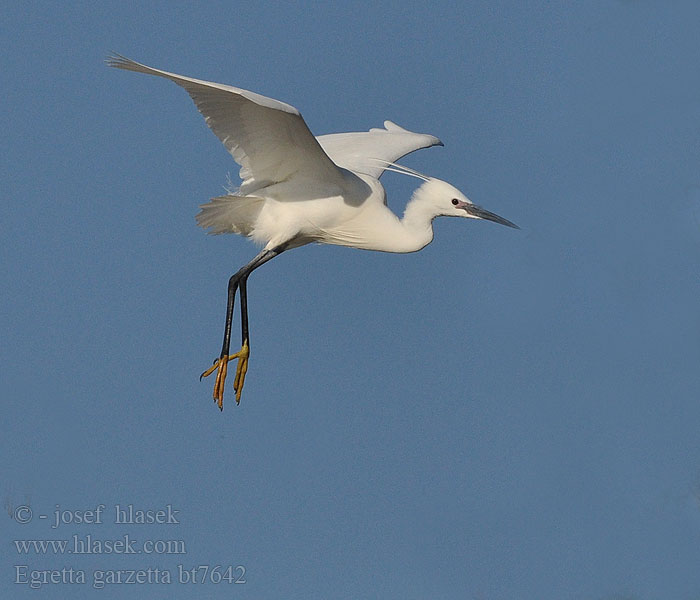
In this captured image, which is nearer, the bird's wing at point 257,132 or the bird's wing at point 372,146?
the bird's wing at point 257,132

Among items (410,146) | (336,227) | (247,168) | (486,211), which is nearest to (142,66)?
(247,168)

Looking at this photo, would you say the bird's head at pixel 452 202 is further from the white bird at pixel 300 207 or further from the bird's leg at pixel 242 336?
the bird's leg at pixel 242 336

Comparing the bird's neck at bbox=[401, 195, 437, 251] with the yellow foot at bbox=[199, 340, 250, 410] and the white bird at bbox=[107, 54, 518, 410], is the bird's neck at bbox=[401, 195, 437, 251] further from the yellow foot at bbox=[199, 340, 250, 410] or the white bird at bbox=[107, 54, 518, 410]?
the yellow foot at bbox=[199, 340, 250, 410]

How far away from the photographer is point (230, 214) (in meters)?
11.5

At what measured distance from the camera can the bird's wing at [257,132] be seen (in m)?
9.62

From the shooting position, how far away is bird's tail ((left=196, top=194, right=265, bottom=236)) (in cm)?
1136

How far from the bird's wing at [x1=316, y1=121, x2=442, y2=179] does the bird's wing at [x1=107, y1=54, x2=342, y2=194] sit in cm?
114

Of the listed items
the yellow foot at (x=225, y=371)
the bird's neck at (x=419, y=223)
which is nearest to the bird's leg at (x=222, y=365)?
the yellow foot at (x=225, y=371)

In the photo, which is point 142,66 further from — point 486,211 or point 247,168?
point 486,211

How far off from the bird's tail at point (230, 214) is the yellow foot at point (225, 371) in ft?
3.34

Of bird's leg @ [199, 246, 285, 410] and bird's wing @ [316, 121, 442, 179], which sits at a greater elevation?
bird's wing @ [316, 121, 442, 179]

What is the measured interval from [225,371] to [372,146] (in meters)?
2.87

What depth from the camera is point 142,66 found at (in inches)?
363

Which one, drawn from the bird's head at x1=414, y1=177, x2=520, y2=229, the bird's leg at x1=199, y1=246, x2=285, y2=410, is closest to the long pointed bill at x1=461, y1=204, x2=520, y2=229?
the bird's head at x1=414, y1=177, x2=520, y2=229
